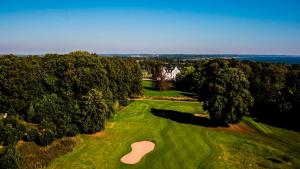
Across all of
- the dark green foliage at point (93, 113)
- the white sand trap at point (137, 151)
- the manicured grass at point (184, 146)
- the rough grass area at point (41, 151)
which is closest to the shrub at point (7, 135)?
the rough grass area at point (41, 151)

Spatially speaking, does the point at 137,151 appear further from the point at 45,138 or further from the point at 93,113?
the point at 45,138

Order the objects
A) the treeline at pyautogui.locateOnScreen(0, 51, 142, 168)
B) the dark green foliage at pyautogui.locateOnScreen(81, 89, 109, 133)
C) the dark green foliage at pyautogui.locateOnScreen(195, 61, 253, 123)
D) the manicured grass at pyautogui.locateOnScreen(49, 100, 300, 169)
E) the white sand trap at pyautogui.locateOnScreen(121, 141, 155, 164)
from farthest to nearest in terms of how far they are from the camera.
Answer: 1. the dark green foliage at pyautogui.locateOnScreen(195, 61, 253, 123)
2. the dark green foliage at pyautogui.locateOnScreen(81, 89, 109, 133)
3. the treeline at pyautogui.locateOnScreen(0, 51, 142, 168)
4. the white sand trap at pyautogui.locateOnScreen(121, 141, 155, 164)
5. the manicured grass at pyautogui.locateOnScreen(49, 100, 300, 169)

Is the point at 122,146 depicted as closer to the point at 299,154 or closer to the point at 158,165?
the point at 158,165

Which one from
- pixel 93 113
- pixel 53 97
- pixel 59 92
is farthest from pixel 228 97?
pixel 59 92

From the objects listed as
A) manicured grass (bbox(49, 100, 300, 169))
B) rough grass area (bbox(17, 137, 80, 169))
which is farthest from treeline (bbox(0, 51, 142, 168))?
manicured grass (bbox(49, 100, 300, 169))

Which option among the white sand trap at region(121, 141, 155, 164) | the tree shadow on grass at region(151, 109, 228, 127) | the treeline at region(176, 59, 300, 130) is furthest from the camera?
the tree shadow on grass at region(151, 109, 228, 127)

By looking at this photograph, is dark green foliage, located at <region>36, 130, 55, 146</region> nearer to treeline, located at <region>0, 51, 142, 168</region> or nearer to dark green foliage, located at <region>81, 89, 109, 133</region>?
treeline, located at <region>0, 51, 142, 168</region>

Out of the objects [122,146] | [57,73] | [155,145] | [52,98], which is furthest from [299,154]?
[57,73]
